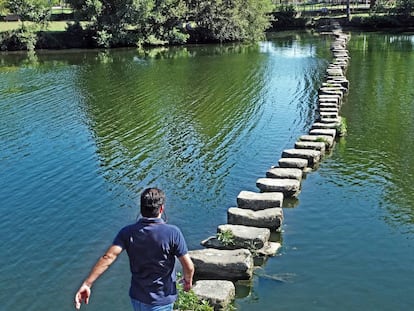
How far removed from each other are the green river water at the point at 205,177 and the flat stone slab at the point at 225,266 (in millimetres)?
356

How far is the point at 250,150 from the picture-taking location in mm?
18781

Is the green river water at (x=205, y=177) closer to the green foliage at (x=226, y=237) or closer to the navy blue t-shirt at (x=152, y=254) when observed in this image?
the green foliage at (x=226, y=237)

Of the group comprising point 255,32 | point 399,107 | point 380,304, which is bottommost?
point 380,304

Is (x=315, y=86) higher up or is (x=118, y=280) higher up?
(x=315, y=86)

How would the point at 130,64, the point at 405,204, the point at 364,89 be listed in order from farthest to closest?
the point at 130,64 < the point at 364,89 < the point at 405,204

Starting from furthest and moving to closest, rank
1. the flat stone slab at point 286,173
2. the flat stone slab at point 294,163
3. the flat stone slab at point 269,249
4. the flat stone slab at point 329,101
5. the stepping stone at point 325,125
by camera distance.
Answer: the flat stone slab at point 329,101, the stepping stone at point 325,125, the flat stone slab at point 294,163, the flat stone slab at point 286,173, the flat stone slab at point 269,249

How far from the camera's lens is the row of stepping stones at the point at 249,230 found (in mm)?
9969

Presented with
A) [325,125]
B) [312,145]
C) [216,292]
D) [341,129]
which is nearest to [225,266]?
[216,292]

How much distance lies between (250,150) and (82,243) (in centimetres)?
806

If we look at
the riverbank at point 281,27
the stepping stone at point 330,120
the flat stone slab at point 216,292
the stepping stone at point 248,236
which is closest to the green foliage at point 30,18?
the riverbank at point 281,27

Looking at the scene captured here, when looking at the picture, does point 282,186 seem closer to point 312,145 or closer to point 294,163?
point 294,163

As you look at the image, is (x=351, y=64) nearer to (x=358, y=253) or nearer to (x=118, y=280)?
(x=358, y=253)

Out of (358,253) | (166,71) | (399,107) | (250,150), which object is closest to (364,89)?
(399,107)

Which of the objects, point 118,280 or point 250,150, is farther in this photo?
point 250,150
